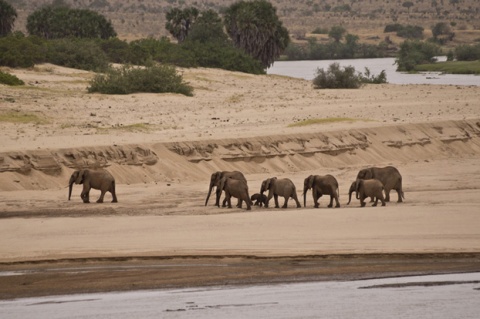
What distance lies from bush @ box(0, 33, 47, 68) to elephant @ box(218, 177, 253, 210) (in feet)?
82.5

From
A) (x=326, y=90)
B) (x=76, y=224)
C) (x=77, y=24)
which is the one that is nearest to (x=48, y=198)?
(x=76, y=224)

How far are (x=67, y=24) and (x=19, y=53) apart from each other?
22.8 m

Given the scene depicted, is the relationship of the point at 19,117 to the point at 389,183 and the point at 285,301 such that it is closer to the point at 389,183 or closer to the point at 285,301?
the point at 389,183

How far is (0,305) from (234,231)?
13.3 feet

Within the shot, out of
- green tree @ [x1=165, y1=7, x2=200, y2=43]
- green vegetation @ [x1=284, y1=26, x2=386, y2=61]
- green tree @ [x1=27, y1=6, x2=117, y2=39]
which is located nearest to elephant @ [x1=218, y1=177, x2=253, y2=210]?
green tree @ [x1=27, y1=6, x2=117, y2=39]

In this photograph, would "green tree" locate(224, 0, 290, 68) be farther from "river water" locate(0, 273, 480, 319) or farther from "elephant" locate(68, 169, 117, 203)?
"river water" locate(0, 273, 480, 319)

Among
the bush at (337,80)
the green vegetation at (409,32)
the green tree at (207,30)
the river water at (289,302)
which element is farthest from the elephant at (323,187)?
the green vegetation at (409,32)

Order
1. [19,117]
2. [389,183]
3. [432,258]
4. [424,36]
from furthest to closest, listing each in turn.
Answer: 1. [424,36]
2. [19,117]
3. [389,183]
4. [432,258]

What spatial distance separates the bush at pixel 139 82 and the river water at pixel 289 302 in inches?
878

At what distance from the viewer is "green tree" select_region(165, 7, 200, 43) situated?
69.1m

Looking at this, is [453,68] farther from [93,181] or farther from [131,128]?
[93,181]

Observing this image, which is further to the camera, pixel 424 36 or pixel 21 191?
pixel 424 36

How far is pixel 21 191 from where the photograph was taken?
66.0ft

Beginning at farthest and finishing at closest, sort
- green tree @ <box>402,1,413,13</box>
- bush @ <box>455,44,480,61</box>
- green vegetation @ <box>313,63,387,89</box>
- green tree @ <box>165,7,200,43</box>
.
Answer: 1. green tree @ <box>402,1,413,13</box>
2. bush @ <box>455,44,480,61</box>
3. green tree @ <box>165,7,200,43</box>
4. green vegetation @ <box>313,63,387,89</box>
